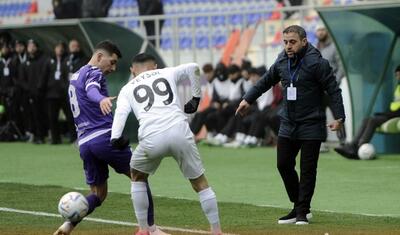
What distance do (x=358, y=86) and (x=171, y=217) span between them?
32.4 feet

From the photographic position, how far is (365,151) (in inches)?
820

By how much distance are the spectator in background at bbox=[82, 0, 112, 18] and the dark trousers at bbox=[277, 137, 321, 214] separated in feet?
58.2

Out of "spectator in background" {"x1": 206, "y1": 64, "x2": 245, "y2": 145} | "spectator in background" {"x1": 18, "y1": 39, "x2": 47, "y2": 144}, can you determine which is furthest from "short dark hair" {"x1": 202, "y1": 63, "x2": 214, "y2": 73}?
"spectator in background" {"x1": 18, "y1": 39, "x2": 47, "y2": 144}

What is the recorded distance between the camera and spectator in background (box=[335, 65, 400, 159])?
20875mm

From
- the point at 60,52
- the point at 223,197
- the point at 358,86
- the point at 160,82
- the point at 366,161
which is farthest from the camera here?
the point at 60,52

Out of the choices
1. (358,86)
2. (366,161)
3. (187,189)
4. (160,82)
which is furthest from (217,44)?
(160,82)

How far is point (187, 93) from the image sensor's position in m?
26.4

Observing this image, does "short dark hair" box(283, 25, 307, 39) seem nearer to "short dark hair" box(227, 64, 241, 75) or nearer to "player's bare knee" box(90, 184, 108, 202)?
"player's bare knee" box(90, 184, 108, 202)

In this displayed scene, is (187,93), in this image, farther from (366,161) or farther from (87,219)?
(87,219)

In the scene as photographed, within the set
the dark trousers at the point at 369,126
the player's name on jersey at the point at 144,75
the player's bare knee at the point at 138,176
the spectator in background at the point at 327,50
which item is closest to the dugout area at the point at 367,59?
the spectator in background at the point at 327,50

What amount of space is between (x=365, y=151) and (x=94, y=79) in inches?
398

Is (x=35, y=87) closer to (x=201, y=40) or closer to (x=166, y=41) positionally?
(x=166, y=41)

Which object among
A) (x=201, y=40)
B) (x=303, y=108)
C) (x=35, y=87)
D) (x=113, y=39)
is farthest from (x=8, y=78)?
(x=303, y=108)

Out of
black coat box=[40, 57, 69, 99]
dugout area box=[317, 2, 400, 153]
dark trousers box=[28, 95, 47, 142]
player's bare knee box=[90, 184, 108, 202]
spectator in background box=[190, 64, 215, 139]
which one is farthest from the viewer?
dark trousers box=[28, 95, 47, 142]
